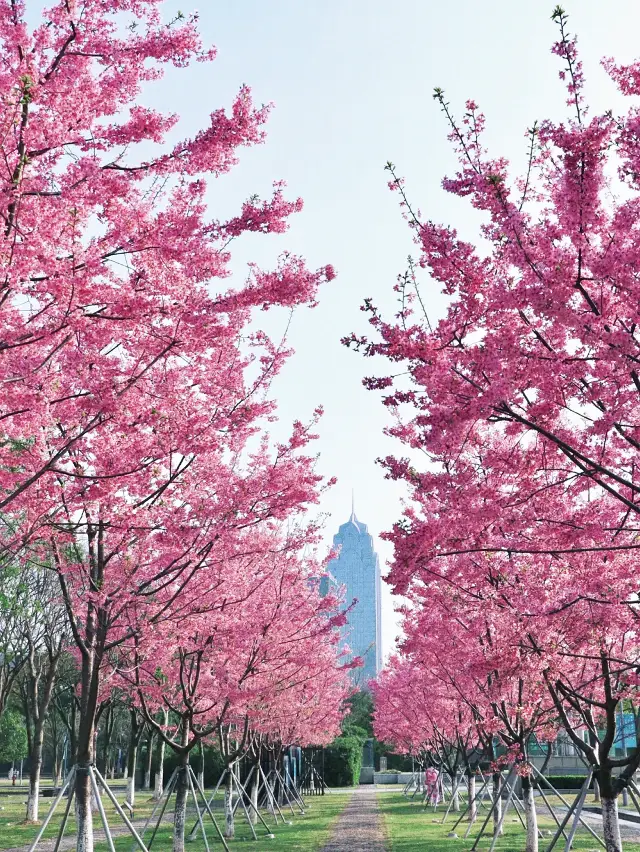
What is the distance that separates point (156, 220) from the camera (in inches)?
214

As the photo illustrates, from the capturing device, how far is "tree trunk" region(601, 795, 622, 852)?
8.24m

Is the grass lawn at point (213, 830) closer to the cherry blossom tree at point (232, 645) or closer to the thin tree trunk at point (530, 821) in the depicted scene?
the cherry blossom tree at point (232, 645)

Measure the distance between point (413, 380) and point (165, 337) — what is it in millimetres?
1960

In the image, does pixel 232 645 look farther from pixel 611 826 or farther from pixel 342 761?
pixel 342 761

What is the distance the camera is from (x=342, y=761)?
45781 mm

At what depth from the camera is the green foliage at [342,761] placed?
45406 millimetres

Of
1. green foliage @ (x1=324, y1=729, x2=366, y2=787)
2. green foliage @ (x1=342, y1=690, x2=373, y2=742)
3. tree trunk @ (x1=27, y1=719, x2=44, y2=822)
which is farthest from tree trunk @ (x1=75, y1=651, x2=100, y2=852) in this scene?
green foliage @ (x1=342, y1=690, x2=373, y2=742)

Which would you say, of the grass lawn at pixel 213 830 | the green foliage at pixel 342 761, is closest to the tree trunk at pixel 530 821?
the grass lawn at pixel 213 830

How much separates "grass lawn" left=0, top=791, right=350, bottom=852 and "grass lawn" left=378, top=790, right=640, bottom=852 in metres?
1.80

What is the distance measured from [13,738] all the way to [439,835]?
41.9 m

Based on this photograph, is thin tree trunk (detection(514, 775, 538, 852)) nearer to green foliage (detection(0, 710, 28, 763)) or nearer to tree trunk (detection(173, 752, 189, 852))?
tree trunk (detection(173, 752, 189, 852))

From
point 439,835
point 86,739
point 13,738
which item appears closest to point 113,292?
point 86,739

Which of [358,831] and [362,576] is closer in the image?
[358,831]

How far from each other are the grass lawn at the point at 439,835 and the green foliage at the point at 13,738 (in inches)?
1188
